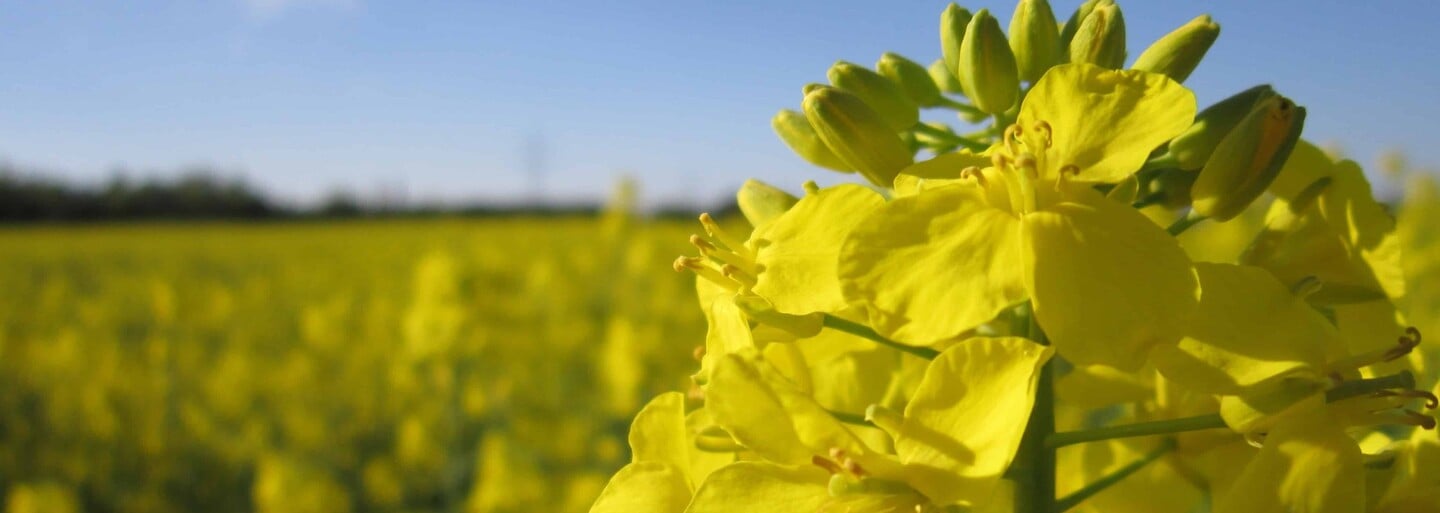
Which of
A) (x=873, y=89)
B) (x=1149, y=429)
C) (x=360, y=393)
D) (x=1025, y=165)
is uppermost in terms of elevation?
(x=873, y=89)

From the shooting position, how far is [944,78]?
1.59 m

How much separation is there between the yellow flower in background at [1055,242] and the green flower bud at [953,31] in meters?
0.36

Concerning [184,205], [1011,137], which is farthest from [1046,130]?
[184,205]

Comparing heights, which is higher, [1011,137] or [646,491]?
[1011,137]

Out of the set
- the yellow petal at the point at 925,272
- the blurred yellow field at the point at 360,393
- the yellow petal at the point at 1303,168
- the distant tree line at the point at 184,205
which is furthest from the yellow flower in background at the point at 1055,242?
the distant tree line at the point at 184,205

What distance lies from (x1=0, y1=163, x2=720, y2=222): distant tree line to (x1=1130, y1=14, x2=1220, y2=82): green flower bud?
36839 millimetres

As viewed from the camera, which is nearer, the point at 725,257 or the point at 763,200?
the point at 725,257

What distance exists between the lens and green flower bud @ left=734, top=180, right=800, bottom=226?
1.37 meters

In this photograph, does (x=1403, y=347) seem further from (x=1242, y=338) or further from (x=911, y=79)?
(x=911, y=79)

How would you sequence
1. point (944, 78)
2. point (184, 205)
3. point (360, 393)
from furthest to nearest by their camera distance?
point (184, 205) → point (360, 393) → point (944, 78)

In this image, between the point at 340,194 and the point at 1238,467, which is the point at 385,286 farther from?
the point at 340,194

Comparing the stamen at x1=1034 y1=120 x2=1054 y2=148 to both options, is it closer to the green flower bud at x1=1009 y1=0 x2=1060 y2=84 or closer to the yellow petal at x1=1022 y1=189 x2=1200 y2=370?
the yellow petal at x1=1022 y1=189 x2=1200 y2=370

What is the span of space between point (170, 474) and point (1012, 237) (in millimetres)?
7723

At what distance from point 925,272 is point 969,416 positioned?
6.2 inches
